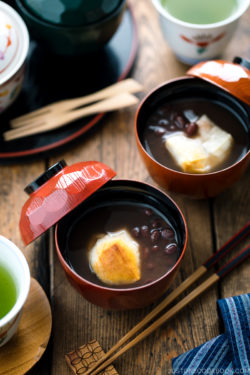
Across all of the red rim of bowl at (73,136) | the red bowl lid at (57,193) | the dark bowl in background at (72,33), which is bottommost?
the red rim of bowl at (73,136)

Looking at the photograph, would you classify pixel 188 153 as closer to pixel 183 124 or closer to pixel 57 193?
pixel 183 124

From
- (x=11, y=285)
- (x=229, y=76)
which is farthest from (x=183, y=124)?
(x=11, y=285)

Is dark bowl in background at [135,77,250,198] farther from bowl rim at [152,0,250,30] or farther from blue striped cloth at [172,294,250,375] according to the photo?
blue striped cloth at [172,294,250,375]

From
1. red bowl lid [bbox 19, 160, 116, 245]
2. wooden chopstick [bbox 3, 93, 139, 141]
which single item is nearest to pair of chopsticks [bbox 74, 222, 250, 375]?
red bowl lid [bbox 19, 160, 116, 245]

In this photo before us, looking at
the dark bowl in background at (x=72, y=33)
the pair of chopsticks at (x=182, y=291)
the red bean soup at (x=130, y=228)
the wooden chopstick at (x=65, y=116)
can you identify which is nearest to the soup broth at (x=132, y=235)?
the red bean soup at (x=130, y=228)

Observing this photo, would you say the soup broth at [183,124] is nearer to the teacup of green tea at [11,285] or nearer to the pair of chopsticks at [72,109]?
the pair of chopsticks at [72,109]

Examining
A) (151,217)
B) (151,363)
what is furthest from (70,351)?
(151,217)
